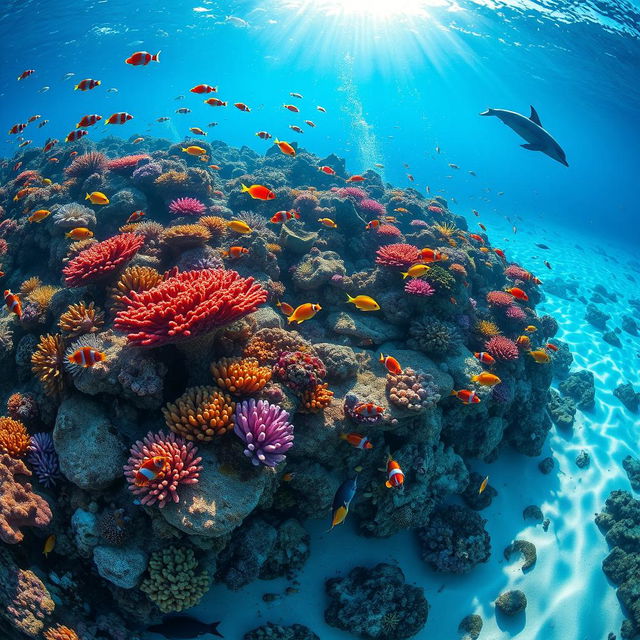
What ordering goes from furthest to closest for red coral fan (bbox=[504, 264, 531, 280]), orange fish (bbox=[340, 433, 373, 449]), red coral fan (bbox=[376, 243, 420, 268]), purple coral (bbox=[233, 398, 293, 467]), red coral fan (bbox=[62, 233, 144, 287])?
1. red coral fan (bbox=[504, 264, 531, 280])
2. red coral fan (bbox=[376, 243, 420, 268])
3. red coral fan (bbox=[62, 233, 144, 287])
4. orange fish (bbox=[340, 433, 373, 449])
5. purple coral (bbox=[233, 398, 293, 467])

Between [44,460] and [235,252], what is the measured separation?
447 cm

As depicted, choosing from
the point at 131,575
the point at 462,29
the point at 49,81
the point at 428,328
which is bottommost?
the point at 49,81

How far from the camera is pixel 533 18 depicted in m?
25.3

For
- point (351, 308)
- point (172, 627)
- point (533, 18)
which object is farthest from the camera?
point (533, 18)

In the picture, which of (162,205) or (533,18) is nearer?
(162,205)

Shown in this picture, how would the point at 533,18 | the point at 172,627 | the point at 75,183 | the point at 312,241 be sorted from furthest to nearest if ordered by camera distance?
→ the point at 533,18
the point at 75,183
the point at 312,241
the point at 172,627

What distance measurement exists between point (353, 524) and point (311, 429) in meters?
2.85

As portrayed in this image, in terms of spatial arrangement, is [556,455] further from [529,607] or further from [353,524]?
[353,524]

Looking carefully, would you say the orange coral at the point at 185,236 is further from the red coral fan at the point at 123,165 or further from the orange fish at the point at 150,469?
the red coral fan at the point at 123,165

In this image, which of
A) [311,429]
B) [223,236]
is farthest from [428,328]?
[223,236]

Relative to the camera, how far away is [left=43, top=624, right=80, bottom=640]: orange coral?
4.23 m

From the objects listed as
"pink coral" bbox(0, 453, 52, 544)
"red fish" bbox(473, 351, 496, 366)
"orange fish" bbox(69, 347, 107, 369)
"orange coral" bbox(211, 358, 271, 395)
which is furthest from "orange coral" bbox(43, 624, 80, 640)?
"red fish" bbox(473, 351, 496, 366)

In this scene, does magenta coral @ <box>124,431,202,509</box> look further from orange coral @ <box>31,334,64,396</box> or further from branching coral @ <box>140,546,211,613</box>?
orange coral @ <box>31,334,64,396</box>

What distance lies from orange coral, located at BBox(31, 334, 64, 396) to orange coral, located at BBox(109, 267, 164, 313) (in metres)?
0.92
